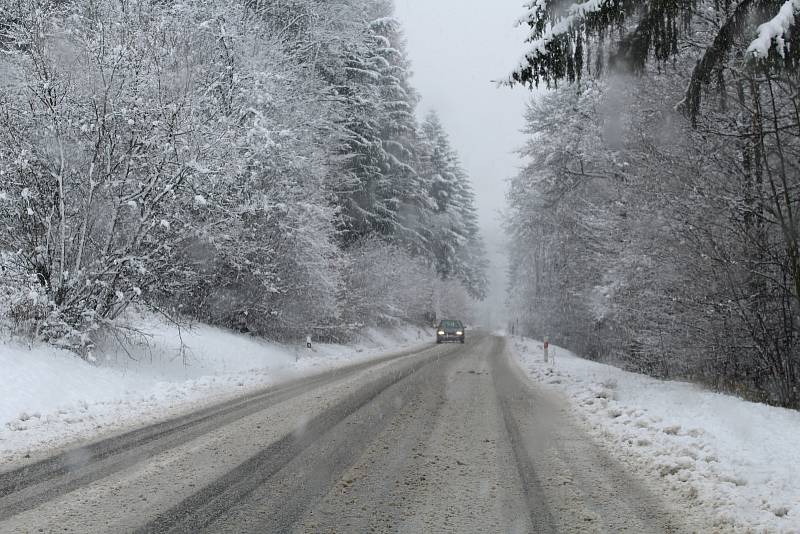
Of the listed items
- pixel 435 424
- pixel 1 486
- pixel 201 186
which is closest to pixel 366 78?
pixel 201 186

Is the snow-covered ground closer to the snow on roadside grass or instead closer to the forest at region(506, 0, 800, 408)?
the snow on roadside grass

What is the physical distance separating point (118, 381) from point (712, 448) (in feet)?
31.4

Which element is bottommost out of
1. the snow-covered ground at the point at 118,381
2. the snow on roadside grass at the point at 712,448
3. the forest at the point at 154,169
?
the snow-covered ground at the point at 118,381

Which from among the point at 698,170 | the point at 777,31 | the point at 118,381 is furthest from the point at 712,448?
the point at 118,381

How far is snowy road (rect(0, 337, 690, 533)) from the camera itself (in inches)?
158

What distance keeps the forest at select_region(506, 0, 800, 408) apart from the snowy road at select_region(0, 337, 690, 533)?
4.06 meters

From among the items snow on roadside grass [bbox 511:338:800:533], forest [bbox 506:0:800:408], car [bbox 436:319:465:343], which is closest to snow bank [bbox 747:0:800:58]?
forest [bbox 506:0:800:408]

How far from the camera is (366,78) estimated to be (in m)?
27.5

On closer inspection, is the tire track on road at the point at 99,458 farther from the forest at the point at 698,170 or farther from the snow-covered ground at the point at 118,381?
the forest at the point at 698,170

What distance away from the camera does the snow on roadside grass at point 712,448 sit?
4.37 m

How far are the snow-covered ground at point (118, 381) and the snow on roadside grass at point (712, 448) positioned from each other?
635cm

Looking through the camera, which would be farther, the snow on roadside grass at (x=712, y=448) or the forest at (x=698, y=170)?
the forest at (x=698, y=170)

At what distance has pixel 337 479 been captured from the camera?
495cm

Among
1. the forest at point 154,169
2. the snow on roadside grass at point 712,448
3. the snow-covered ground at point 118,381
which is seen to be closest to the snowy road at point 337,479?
the snow on roadside grass at point 712,448
